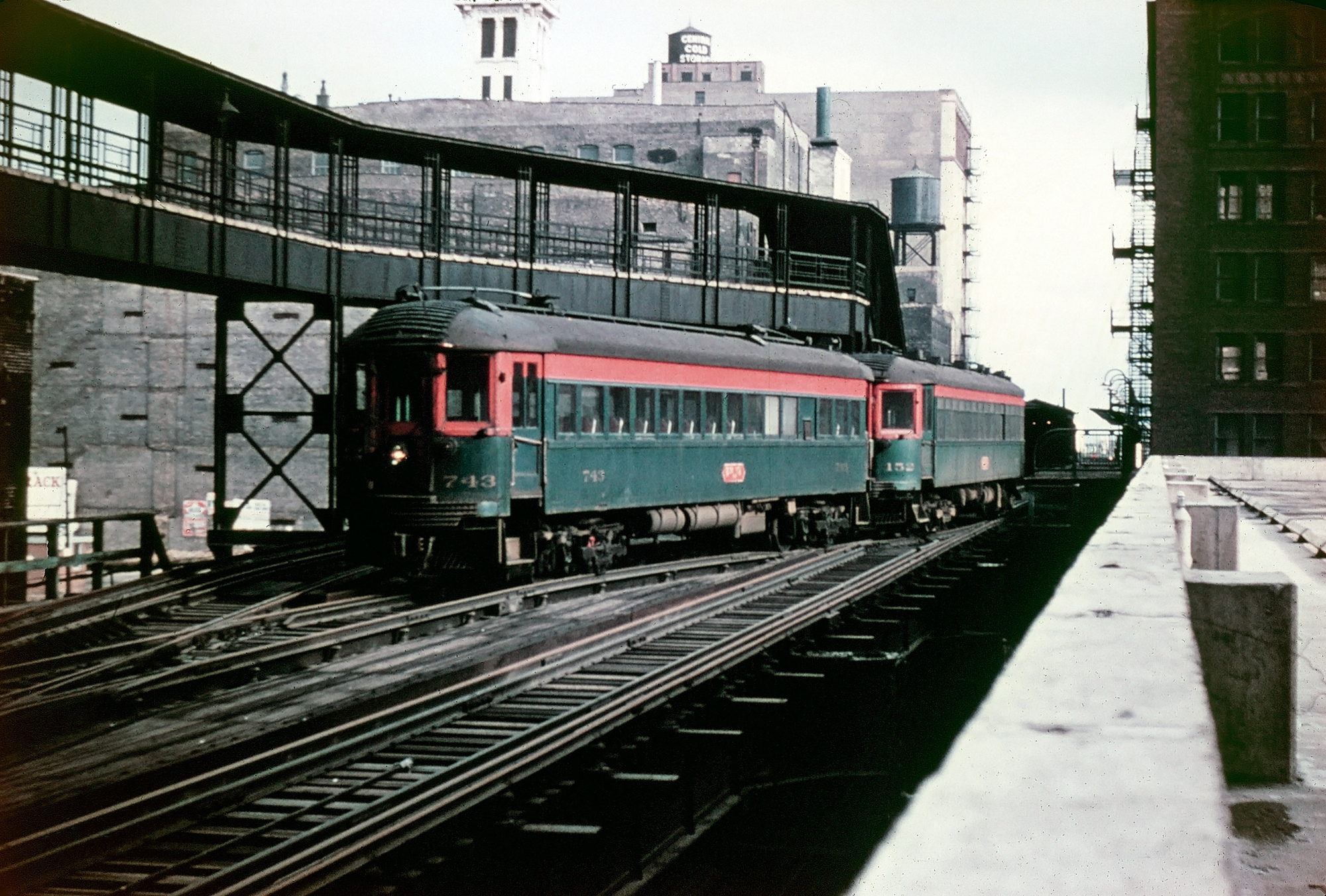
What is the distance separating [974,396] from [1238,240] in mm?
22454

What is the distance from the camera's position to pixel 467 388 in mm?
15320

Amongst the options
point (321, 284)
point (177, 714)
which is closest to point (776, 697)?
point (177, 714)

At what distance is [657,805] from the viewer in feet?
26.9

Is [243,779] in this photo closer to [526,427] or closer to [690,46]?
[526,427]

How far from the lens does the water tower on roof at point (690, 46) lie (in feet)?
319

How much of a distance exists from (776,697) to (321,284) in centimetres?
1335

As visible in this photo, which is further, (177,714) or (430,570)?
(430,570)

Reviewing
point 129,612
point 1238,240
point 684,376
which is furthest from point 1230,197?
point 129,612

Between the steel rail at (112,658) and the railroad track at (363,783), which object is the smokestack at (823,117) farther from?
the railroad track at (363,783)

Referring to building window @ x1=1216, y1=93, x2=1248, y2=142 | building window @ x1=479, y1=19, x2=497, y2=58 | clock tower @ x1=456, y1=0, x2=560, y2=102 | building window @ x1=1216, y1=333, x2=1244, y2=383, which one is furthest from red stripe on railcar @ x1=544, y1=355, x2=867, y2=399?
building window @ x1=479, y1=19, x2=497, y2=58

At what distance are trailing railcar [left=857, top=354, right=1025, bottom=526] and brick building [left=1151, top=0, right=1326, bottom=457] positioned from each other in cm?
1814

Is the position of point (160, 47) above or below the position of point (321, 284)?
above

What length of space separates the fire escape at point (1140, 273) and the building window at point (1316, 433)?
18.8ft

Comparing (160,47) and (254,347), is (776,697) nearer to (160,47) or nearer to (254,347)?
(160,47)
